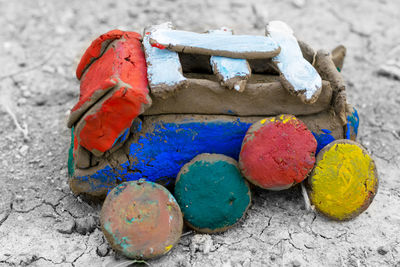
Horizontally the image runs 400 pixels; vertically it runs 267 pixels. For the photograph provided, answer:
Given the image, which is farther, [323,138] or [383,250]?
[323,138]

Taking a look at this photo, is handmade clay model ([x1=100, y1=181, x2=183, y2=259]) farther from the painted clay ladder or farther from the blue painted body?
the painted clay ladder

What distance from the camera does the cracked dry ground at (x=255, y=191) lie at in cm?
244

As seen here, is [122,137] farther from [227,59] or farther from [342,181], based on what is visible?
[342,181]

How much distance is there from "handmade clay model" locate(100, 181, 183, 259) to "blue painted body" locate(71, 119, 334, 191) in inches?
7.0

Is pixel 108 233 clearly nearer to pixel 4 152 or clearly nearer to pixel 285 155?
pixel 285 155

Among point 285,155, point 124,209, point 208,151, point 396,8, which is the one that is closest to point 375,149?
point 285,155

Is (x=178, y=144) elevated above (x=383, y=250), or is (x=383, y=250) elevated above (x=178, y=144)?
(x=178, y=144)

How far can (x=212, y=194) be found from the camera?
2465mm

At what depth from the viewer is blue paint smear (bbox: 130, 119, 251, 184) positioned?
101 inches

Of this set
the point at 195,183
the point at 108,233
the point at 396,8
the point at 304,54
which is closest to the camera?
the point at 108,233

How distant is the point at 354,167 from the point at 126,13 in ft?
9.75

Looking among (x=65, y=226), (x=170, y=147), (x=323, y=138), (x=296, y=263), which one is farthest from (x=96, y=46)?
(x=296, y=263)

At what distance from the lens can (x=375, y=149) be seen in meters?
3.27

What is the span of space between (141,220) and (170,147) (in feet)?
1.54
